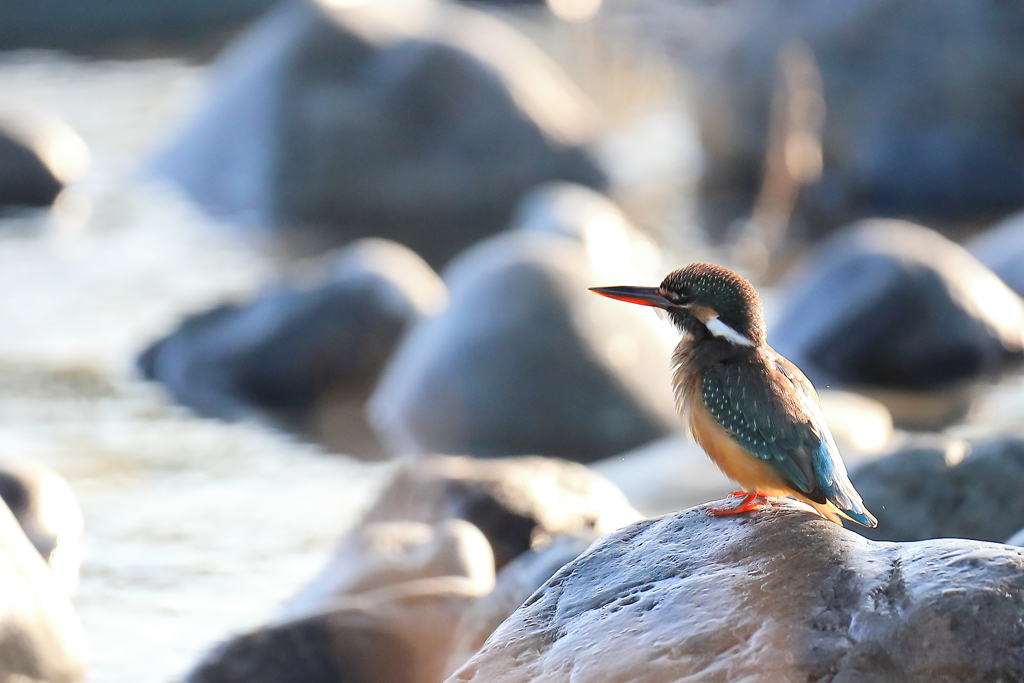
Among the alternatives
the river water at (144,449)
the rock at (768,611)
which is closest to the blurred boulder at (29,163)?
the river water at (144,449)

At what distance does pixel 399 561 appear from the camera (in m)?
5.59

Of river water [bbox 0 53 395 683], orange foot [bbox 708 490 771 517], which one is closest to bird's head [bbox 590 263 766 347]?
orange foot [bbox 708 490 771 517]

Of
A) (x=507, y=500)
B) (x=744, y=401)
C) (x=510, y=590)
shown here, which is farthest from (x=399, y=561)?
(x=744, y=401)

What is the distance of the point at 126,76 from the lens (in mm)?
17203

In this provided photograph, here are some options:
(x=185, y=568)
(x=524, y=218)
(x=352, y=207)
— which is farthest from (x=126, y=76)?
(x=185, y=568)

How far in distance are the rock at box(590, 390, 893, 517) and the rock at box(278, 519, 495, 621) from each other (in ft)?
2.96

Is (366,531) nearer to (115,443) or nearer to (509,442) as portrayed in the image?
(509,442)

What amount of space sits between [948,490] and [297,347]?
5.09 metres

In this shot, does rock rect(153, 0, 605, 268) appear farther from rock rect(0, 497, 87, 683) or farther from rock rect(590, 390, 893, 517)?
rock rect(0, 497, 87, 683)

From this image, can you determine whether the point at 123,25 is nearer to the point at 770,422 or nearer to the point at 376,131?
the point at 376,131

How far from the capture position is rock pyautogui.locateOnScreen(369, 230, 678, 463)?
314 inches

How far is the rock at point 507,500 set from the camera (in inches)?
226

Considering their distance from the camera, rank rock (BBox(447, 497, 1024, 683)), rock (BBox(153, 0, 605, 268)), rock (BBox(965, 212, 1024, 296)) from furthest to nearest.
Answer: rock (BBox(153, 0, 605, 268)), rock (BBox(965, 212, 1024, 296)), rock (BBox(447, 497, 1024, 683))

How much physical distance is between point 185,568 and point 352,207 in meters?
7.01
